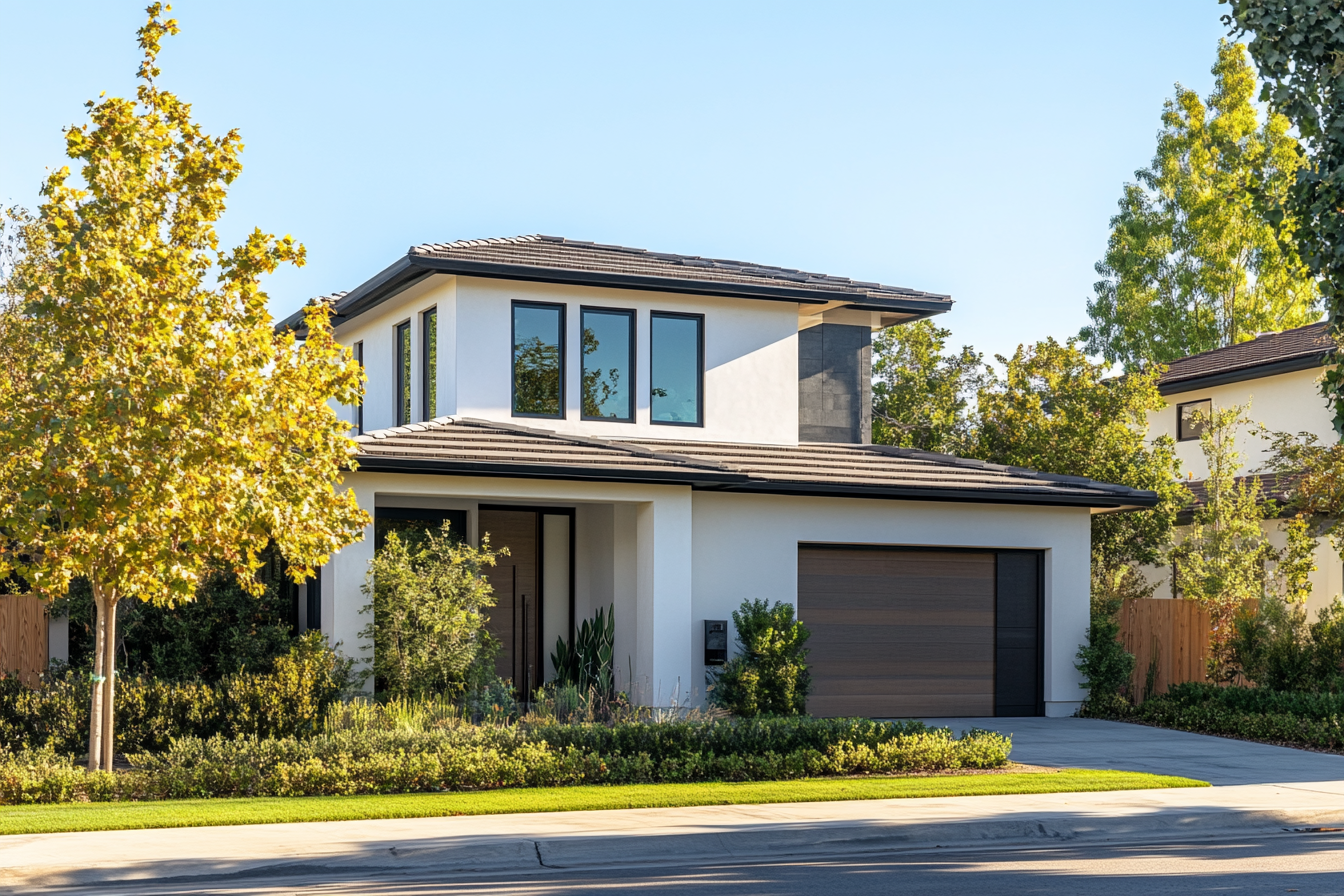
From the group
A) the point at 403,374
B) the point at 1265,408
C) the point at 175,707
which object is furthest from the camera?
the point at 1265,408

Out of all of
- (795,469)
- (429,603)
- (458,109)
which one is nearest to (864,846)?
(429,603)

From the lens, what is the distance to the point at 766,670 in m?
18.8

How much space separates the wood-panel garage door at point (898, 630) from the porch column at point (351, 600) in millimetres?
6561

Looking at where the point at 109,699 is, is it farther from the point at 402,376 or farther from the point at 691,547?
the point at 402,376

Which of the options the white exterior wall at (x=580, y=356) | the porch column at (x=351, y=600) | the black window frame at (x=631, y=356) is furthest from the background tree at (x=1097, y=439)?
the porch column at (x=351, y=600)

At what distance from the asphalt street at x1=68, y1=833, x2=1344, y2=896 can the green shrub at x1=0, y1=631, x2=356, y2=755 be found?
5.89 metres

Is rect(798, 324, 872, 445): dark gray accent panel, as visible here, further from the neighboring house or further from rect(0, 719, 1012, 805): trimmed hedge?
rect(0, 719, 1012, 805): trimmed hedge

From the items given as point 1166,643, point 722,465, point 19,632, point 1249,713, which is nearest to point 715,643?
point 722,465

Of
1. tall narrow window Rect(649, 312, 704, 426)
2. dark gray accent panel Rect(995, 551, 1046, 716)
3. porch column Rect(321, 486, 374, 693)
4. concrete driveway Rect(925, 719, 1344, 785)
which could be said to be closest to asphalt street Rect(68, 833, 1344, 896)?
concrete driveway Rect(925, 719, 1344, 785)

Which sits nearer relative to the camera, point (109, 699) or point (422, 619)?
point (109, 699)

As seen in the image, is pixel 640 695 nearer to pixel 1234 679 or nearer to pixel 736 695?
pixel 736 695

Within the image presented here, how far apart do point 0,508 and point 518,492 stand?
22.1ft

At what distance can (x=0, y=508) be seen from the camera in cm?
1291

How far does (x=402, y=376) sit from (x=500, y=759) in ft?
35.4
